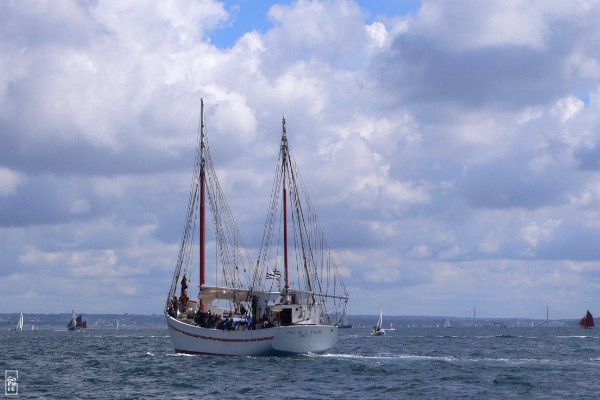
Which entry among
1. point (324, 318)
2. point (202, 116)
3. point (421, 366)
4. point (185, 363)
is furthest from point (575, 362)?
point (202, 116)

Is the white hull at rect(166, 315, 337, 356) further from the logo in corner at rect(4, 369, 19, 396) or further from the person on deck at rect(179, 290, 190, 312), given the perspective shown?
the logo in corner at rect(4, 369, 19, 396)

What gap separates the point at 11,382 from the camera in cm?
6681

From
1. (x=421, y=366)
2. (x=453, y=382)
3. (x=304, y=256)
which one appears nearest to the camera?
(x=453, y=382)

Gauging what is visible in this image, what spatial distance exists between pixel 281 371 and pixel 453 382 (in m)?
14.3

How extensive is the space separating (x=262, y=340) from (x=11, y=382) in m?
26.1

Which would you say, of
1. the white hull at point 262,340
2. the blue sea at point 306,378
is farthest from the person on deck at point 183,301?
the white hull at point 262,340

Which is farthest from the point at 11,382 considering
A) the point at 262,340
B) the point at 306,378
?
the point at 262,340

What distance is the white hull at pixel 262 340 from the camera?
280 ft

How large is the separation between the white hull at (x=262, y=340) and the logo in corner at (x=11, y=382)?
58.7ft

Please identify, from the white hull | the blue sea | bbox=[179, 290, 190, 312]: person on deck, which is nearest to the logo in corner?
the blue sea

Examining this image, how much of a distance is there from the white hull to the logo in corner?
58.7 ft

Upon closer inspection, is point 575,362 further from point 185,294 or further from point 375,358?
point 185,294

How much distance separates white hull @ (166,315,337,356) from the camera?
85.2m

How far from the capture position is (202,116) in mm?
105938
